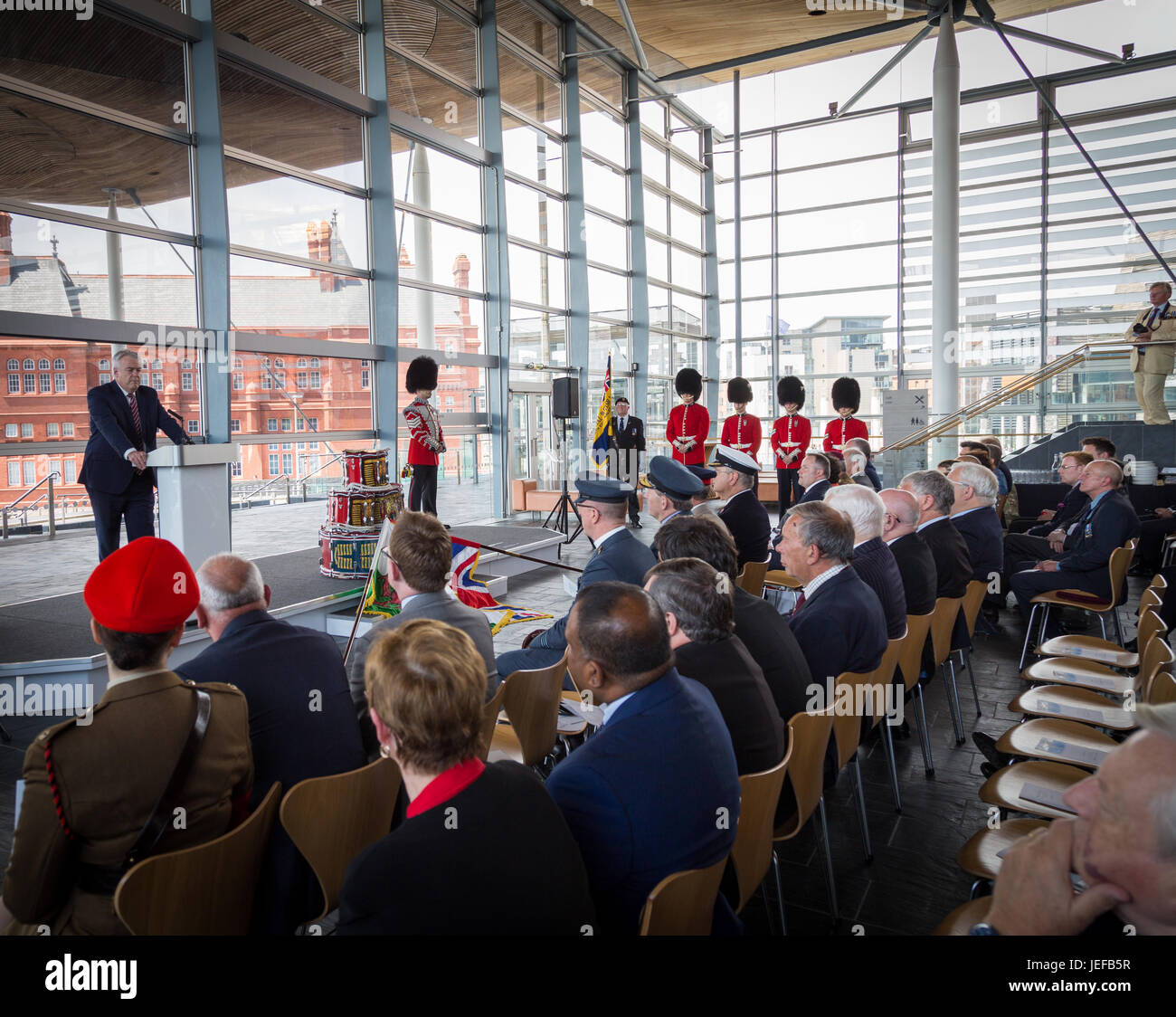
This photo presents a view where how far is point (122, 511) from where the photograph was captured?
5375 mm

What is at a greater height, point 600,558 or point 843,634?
point 600,558

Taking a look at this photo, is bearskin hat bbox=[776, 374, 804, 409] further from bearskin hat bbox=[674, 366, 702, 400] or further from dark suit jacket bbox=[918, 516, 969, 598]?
dark suit jacket bbox=[918, 516, 969, 598]

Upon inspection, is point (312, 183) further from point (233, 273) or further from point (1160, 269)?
point (1160, 269)

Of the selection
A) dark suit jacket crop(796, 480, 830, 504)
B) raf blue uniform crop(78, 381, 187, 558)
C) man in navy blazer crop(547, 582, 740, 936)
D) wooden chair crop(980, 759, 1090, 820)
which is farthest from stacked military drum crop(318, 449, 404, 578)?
man in navy blazer crop(547, 582, 740, 936)

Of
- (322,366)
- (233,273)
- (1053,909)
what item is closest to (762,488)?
(322,366)

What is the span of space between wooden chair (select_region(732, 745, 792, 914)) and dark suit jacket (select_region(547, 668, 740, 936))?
243 millimetres

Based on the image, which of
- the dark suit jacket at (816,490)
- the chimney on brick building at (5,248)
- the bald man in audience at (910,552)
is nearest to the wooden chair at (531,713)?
the bald man in audience at (910,552)

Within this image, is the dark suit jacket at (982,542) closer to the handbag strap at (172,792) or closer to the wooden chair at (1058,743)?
the wooden chair at (1058,743)

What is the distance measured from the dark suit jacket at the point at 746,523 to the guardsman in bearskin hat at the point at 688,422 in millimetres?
4185

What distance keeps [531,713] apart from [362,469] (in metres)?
4.65

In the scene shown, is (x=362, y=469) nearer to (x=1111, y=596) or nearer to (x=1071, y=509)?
(x=1111, y=596)

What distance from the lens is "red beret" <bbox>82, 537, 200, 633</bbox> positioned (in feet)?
5.75

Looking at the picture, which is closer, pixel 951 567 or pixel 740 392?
pixel 951 567

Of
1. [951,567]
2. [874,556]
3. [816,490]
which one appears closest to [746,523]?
[816,490]
